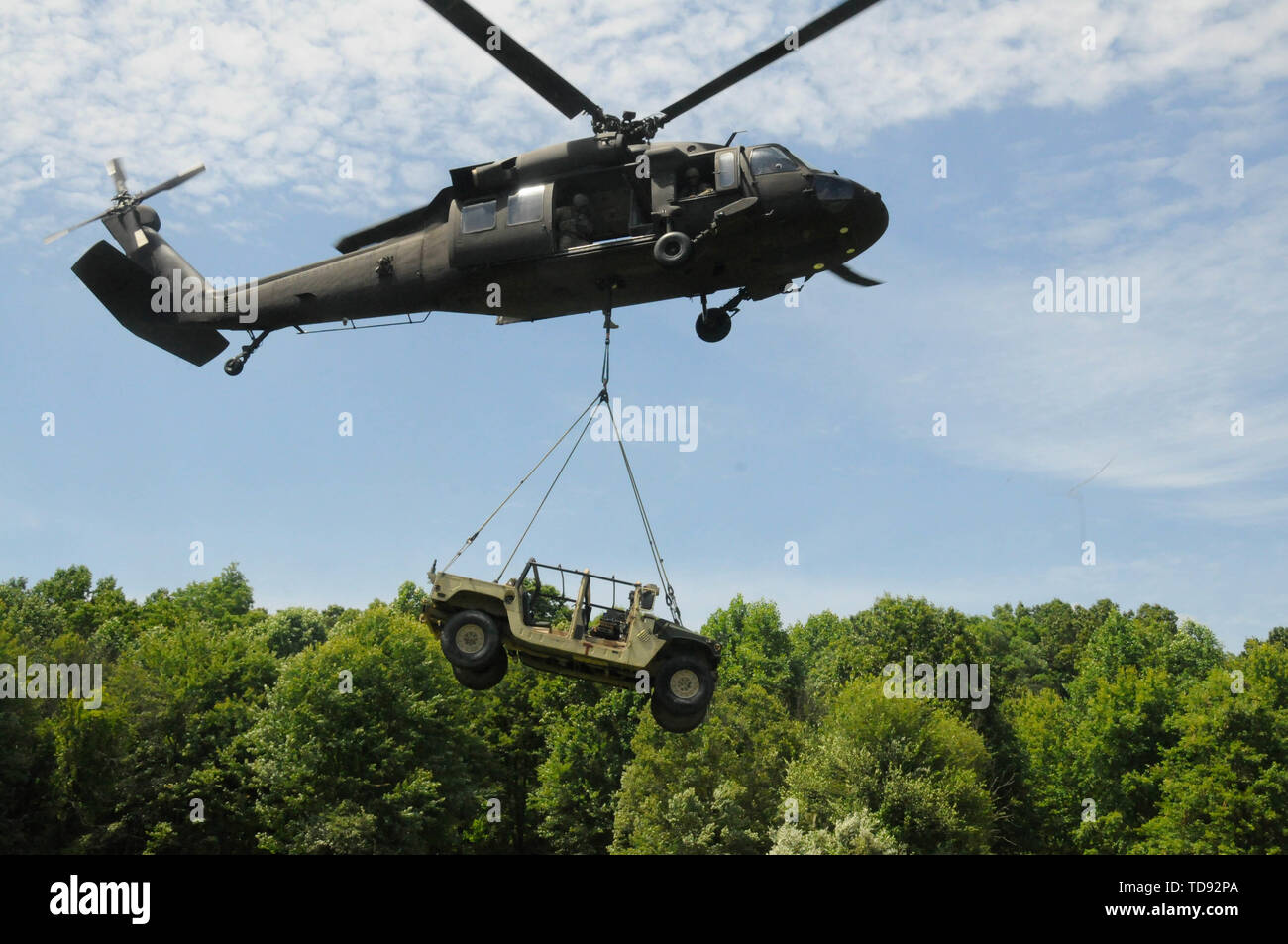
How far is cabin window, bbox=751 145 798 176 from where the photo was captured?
16.6m

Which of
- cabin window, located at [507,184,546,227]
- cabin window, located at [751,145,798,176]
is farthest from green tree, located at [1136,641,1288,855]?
cabin window, located at [507,184,546,227]

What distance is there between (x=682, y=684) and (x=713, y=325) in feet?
23.2

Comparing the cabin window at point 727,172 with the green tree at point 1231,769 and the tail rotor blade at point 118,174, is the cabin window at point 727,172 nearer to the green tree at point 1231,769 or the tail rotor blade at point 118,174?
the tail rotor blade at point 118,174

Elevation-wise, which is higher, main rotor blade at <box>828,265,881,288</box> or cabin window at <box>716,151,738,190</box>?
cabin window at <box>716,151,738,190</box>

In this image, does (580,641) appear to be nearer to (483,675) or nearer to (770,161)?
(483,675)

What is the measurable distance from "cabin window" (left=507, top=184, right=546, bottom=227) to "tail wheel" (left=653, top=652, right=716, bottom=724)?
7.65 metres

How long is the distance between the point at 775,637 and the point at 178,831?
3626cm

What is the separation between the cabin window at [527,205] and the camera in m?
16.9

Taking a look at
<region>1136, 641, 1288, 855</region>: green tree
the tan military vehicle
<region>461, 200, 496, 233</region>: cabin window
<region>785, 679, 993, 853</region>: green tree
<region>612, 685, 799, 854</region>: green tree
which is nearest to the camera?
the tan military vehicle

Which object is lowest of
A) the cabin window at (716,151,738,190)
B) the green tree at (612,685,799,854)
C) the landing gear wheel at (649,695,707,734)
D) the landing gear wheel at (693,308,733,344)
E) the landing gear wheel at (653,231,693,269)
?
the green tree at (612,685,799,854)

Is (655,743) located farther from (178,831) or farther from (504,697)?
(178,831)

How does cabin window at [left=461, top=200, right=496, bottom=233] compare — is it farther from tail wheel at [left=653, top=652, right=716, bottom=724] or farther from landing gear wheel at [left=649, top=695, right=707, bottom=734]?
landing gear wheel at [left=649, top=695, right=707, bottom=734]
